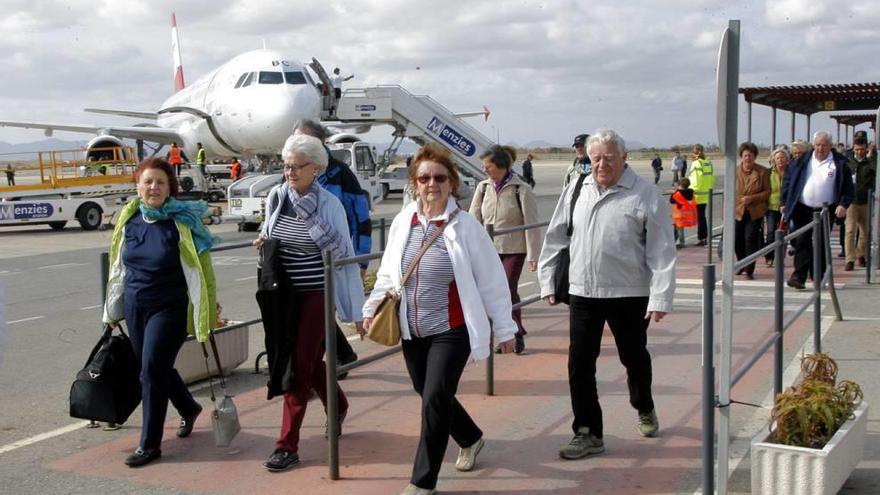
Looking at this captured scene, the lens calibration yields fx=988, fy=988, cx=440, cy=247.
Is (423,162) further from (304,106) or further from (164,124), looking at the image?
(164,124)

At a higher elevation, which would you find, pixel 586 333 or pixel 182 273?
pixel 182 273

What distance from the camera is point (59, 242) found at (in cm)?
2094

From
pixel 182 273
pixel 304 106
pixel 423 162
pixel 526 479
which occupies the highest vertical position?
pixel 304 106

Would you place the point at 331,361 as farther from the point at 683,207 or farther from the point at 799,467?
the point at 683,207

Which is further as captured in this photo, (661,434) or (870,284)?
(870,284)

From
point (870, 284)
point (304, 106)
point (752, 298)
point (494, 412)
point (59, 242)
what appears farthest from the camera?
point (304, 106)

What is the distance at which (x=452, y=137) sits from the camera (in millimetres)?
27781

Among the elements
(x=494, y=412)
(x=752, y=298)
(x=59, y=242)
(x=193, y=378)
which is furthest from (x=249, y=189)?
(x=494, y=412)

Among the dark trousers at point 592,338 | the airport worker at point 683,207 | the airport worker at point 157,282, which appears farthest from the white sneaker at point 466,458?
the airport worker at point 683,207

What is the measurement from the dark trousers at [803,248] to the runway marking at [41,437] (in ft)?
17.3

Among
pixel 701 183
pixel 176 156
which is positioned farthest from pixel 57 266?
pixel 176 156

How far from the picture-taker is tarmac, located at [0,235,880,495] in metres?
5.09

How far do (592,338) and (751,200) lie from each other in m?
7.59

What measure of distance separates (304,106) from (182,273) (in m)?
23.5
